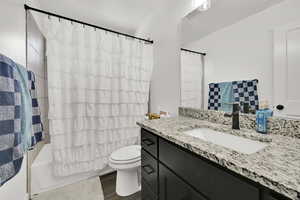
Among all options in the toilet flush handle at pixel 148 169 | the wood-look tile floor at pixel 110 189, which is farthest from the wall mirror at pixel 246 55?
the wood-look tile floor at pixel 110 189

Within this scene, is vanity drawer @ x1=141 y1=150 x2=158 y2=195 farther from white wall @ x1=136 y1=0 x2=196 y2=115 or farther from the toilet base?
white wall @ x1=136 y1=0 x2=196 y2=115

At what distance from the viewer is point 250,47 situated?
2.87 ft

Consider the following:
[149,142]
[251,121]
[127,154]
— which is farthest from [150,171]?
[251,121]

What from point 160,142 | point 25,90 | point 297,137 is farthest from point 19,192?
point 297,137

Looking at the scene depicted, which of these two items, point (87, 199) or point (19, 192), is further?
point (87, 199)

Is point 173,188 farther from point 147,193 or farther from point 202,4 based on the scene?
point 202,4

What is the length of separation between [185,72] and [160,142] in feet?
2.88

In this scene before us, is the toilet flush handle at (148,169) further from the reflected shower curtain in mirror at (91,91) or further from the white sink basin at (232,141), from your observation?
the reflected shower curtain in mirror at (91,91)

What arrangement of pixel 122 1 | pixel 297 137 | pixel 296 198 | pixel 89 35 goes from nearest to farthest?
pixel 296 198
pixel 297 137
pixel 89 35
pixel 122 1

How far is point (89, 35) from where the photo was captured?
1590 mm

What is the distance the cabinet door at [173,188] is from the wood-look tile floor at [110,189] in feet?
2.47

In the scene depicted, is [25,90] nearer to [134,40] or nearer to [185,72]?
[185,72]

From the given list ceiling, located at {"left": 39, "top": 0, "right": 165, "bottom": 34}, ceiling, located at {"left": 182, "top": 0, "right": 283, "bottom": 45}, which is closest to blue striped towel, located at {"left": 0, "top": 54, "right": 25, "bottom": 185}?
ceiling, located at {"left": 182, "top": 0, "right": 283, "bottom": 45}

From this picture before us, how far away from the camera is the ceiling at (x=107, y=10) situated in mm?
1809
